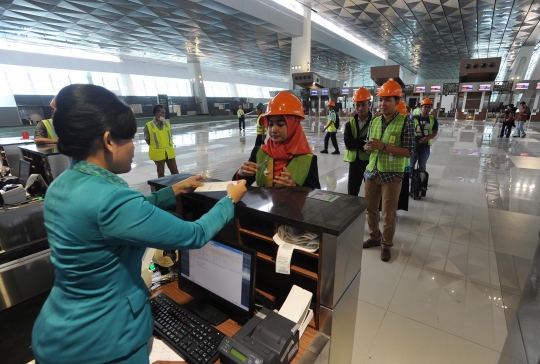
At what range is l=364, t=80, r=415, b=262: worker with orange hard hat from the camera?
2.70 metres

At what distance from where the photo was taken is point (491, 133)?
12852 millimetres

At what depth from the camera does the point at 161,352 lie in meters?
1.14

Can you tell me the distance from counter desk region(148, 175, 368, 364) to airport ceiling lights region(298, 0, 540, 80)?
14.5 m

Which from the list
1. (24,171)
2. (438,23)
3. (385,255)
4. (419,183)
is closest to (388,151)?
(385,255)

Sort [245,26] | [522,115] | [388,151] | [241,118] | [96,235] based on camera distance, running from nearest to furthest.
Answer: [96,235] < [388,151] < [522,115] < [245,26] < [241,118]

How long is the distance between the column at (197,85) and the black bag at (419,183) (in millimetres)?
24445

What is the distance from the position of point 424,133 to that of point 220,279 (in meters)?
4.49

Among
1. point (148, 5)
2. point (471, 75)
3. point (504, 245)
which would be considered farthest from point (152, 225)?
point (471, 75)

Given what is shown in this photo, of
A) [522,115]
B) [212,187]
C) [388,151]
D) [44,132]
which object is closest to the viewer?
[212,187]

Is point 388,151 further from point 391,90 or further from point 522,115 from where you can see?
point 522,115

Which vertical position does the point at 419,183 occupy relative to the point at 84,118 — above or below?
below

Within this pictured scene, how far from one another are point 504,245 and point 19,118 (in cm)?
2496

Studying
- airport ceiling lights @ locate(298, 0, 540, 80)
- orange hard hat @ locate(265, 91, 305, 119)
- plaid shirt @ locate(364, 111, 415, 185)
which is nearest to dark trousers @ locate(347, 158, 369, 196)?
plaid shirt @ locate(364, 111, 415, 185)

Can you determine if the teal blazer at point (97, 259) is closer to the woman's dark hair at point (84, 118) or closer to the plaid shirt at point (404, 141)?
the woman's dark hair at point (84, 118)
